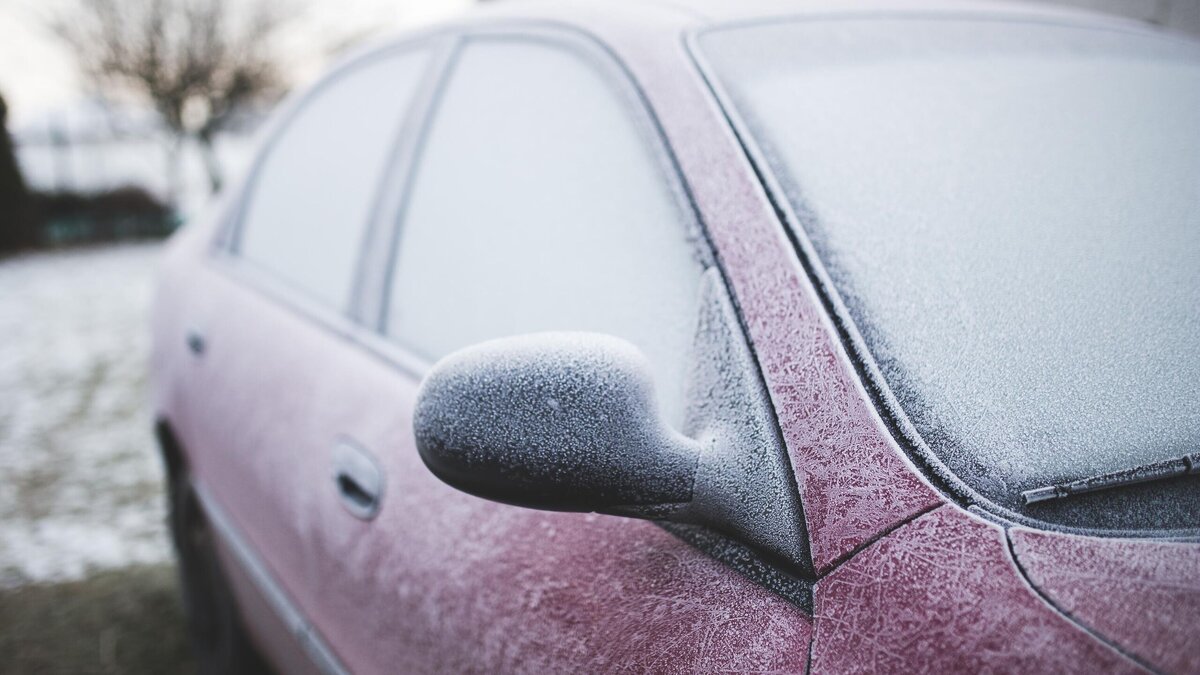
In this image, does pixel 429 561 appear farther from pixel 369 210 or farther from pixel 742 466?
pixel 369 210

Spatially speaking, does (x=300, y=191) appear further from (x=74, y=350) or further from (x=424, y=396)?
(x=74, y=350)

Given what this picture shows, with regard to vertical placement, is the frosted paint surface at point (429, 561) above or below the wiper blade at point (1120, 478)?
below

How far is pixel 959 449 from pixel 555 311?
0.59 meters

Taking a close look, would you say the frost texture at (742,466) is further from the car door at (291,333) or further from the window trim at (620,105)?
the car door at (291,333)

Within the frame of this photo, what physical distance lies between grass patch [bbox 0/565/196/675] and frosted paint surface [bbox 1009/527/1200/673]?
2576 mm

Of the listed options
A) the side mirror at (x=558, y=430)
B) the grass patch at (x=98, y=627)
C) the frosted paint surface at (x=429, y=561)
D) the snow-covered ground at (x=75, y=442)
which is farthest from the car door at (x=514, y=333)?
the snow-covered ground at (x=75, y=442)

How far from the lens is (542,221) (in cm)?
125

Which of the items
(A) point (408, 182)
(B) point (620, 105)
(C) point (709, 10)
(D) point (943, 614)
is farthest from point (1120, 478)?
(A) point (408, 182)

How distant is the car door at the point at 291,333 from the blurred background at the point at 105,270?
31 centimetres

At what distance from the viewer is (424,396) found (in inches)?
32.9

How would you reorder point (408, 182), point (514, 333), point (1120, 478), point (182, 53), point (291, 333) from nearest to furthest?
1. point (1120, 478)
2. point (514, 333)
3. point (408, 182)
4. point (291, 333)
5. point (182, 53)

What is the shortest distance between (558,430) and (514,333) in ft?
1.58

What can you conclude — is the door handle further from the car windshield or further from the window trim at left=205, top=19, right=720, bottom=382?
the car windshield

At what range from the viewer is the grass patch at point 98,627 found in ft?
8.22
